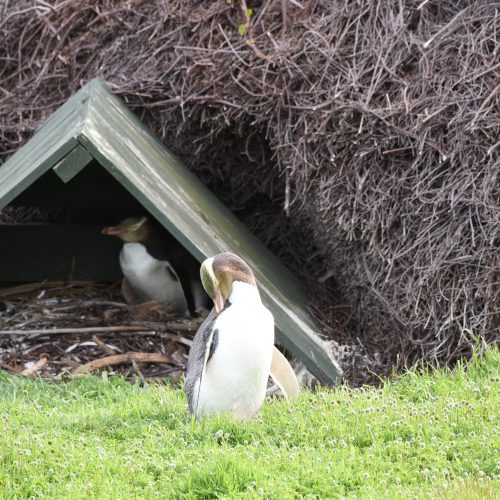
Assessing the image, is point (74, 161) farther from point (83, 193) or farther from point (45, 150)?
point (83, 193)

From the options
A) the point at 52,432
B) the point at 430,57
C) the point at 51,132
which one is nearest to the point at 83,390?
the point at 52,432

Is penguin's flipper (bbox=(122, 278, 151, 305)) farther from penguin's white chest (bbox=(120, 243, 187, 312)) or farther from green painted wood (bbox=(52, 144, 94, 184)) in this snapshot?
green painted wood (bbox=(52, 144, 94, 184))

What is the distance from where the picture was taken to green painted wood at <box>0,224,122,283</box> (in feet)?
30.3

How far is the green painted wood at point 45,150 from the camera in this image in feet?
21.2

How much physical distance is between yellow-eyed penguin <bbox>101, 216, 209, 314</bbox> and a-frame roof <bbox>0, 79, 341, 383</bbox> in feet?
1.96

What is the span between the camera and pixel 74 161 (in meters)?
6.48

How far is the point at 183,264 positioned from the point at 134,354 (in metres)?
1.42

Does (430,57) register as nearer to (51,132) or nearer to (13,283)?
(51,132)

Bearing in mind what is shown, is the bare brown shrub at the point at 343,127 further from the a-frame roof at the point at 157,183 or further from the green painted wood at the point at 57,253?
the green painted wood at the point at 57,253

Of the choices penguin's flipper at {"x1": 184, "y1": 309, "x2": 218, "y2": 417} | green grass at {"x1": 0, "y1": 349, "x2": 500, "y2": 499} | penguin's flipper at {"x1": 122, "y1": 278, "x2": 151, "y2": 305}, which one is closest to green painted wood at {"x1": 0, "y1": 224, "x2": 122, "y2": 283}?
penguin's flipper at {"x1": 122, "y1": 278, "x2": 151, "y2": 305}

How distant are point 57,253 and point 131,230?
41.1 inches

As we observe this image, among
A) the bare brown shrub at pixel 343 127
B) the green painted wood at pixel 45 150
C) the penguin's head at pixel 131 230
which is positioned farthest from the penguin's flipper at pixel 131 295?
the green painted wood at pixel 45 150

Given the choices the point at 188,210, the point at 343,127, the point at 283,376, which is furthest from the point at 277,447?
the point at 343,127

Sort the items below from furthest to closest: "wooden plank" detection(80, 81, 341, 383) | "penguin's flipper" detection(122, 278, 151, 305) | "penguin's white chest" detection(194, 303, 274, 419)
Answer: "penguin's flipper" detection(122, 278, 151, 305) < "wooden plank" detection(80, 81, 341, 383) < "penguin's white chest" detection(194, 303, 274, 419)
